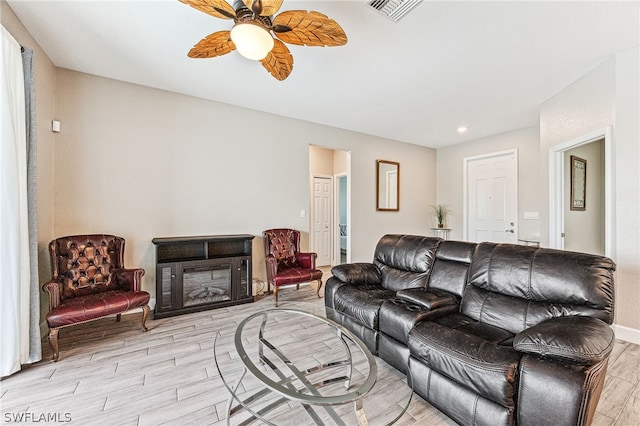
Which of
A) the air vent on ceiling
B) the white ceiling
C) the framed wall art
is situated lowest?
the framed wall art

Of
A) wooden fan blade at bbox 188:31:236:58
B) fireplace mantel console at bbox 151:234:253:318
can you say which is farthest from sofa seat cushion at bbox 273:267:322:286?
wooden fan blade at bbox 188:31:236:58

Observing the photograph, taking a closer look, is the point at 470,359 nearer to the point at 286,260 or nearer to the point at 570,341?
the point at 570,341

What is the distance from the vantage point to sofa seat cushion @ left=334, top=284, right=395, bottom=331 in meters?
2.20

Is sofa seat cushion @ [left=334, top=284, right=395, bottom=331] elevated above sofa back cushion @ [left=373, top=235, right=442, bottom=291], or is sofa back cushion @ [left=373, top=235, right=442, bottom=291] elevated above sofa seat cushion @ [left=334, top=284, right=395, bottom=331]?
sofa back cushion @ [left=373, top=235, right=442, bottom=291]

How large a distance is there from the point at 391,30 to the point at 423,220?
15.2 ft

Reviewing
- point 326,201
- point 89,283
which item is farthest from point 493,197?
point 89,283

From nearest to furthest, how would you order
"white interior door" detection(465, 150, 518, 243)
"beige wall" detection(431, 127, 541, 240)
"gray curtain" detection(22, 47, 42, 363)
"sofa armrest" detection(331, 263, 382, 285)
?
"gray curtain" detection(22, 47, 42, 363)
"sofa armrest" detection(331, 263, 382, 285)
"beige wall" detection(431, 127, 541, 240)
"white interior door" detection(465, 150, 518, 243)

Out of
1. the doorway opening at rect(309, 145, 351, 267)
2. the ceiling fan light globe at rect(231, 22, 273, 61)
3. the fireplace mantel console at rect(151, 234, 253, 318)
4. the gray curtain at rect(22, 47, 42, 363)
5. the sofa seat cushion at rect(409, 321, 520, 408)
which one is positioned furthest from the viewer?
the doorway opening at rect(309, 145, 351, 267)

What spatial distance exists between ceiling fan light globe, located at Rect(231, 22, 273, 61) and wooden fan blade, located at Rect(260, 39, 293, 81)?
0.23 metres

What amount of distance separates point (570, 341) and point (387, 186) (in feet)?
14.9

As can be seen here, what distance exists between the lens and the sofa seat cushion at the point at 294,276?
3.56m

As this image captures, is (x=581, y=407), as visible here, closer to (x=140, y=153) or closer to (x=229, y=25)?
(x=229, y=25)

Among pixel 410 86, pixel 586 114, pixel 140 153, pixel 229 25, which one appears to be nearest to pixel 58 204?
pixel 140 153

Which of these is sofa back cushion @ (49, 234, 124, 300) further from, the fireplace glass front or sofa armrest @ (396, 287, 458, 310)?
sofa armrest @ (396, 287, 458, 310)
